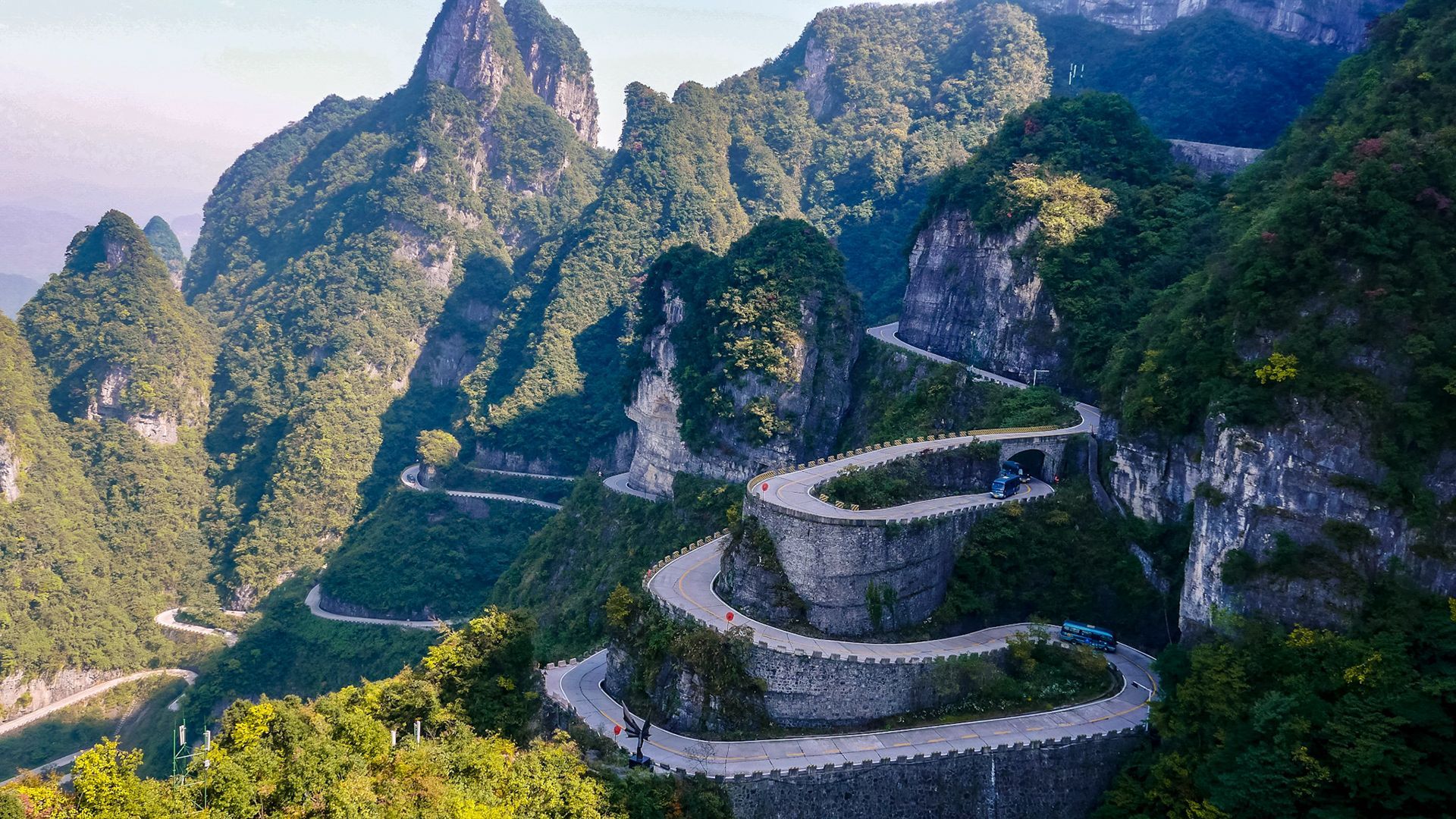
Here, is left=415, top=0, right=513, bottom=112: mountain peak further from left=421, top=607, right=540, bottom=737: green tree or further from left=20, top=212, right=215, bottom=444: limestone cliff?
left=421, top=607, right=540, bottom=737: green tree

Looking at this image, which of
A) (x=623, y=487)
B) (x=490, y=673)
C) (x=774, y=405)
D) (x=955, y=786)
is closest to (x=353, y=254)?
(x=623, y=487)

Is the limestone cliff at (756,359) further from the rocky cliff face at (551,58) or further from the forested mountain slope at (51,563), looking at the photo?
the rocky cliff face at (551,58)

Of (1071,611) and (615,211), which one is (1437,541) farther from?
(615,211)

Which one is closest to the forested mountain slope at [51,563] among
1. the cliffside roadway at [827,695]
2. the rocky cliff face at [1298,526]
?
the cliffside roadway at [827,695]

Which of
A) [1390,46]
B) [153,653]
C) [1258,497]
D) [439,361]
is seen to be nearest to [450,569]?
[153,653]

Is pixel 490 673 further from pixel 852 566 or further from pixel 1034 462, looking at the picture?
pixel 1034 462

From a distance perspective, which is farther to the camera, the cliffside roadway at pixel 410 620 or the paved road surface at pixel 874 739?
the cliffside roadway at pixel 410 620
